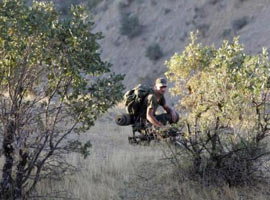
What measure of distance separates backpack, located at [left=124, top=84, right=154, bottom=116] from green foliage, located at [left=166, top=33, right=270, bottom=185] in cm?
219

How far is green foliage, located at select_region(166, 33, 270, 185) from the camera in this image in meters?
5.91

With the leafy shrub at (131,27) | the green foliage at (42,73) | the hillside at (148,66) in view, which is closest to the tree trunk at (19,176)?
the green foliage at (42,73)

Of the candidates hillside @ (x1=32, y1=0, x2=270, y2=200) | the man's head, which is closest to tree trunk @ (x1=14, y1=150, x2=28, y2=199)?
hillside @ (x1=32, y1=0, x2=270, y2=200)

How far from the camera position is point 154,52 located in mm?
32062

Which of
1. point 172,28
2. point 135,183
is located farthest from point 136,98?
point 172,28

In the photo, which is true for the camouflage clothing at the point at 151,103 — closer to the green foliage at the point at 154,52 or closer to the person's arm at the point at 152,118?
the person's arm at the point at 152,118

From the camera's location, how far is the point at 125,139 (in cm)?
1015

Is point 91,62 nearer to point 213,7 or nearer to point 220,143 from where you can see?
point 220,143

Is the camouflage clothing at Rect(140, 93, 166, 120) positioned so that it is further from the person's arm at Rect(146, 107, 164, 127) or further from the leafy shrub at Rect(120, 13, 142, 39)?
the leafy shrub at Rect(120, 13, 142, 39)

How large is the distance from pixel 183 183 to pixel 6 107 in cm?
260

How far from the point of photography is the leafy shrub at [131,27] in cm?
3531

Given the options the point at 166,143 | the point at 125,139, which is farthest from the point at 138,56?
the point at 166,143

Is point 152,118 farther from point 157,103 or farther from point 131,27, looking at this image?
point 131,27

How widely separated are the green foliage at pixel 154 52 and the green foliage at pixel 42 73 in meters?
26.7
